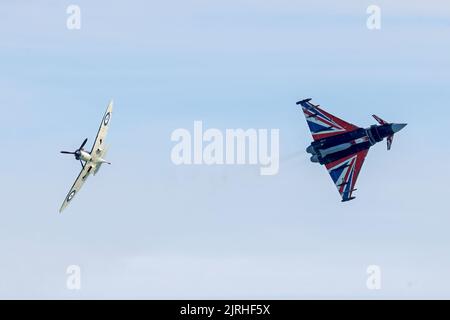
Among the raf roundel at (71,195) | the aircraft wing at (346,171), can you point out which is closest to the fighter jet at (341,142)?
the aircraft wing at (346,171)

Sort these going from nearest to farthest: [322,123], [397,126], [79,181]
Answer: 1. [397,126]
2. [322,123]
3. [79,181]

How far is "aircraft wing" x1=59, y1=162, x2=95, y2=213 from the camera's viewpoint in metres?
190

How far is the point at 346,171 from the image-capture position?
633 feet

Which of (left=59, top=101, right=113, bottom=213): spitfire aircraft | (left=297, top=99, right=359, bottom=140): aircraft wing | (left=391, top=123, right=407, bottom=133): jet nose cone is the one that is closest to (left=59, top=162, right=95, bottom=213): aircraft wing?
Answer: (left=59, top=101, right=113, bottom=213): spitfire aircraft

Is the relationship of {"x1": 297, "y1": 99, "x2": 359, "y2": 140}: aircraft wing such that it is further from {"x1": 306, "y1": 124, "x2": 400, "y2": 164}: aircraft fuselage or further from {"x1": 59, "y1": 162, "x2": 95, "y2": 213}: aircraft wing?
{"x1": 59, "y1": 162, "x2": 95, "y2": 213}: aircraft wing

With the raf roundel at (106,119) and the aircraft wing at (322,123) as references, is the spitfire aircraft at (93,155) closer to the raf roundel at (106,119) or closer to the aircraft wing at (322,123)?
the raf roundel at (106,119)

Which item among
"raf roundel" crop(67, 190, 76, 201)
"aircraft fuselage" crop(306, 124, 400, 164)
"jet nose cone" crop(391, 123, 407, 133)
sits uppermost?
"jet nose cone" crop(391, 123, 407, 133)

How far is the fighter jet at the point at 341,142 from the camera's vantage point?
187m

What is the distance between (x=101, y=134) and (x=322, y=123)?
113 feet

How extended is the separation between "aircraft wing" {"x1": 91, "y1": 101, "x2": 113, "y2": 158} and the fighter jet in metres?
30.3

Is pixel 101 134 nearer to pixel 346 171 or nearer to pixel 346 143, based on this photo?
pixel 346 143

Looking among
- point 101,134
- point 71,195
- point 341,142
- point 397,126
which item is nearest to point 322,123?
point 341,142
